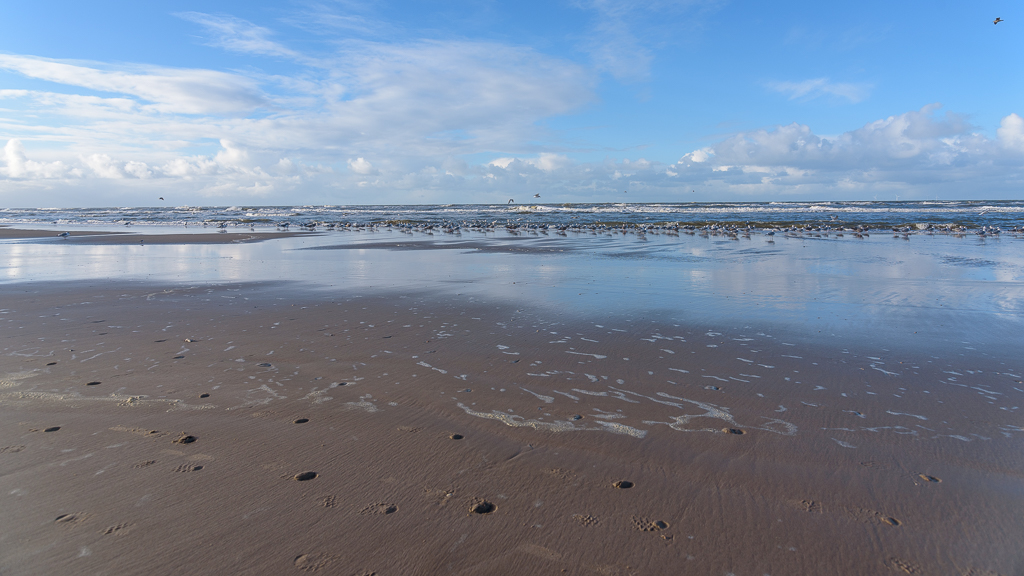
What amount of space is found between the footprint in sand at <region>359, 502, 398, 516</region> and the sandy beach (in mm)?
13

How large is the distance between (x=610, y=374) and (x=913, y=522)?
307 cm

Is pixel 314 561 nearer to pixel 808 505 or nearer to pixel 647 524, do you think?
pixel 647 524

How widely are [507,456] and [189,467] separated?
7.97ft

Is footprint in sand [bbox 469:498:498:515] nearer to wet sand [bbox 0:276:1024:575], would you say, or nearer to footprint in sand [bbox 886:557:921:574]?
wet sand [bbox 0:276:1024:575]

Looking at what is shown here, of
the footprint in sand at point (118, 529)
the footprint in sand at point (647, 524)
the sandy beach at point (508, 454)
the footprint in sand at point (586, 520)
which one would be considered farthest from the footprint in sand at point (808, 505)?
the footprint in sand at point (118, 529)

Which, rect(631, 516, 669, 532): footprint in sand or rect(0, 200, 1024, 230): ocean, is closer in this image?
rect(631, 516, 669, 532): footprint in sand

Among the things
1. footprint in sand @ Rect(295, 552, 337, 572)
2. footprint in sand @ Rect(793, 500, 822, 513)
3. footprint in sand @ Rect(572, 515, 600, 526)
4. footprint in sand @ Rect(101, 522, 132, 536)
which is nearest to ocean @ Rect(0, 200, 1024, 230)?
footprint in sand @ Rect(793, 500, 822, 513)

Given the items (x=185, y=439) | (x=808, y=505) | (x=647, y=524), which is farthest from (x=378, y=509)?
(x=808, y=505)

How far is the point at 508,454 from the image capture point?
399 cm

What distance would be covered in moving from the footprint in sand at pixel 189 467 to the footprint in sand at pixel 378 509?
149cm

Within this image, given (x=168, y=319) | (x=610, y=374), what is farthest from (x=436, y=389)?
(x=168, y=319)

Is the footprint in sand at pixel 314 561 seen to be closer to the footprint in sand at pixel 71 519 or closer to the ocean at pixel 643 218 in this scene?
the footprint in sand at pixel 71 519

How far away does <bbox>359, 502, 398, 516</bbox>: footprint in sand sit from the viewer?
10.6 feet

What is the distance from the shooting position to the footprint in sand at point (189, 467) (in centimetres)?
372
